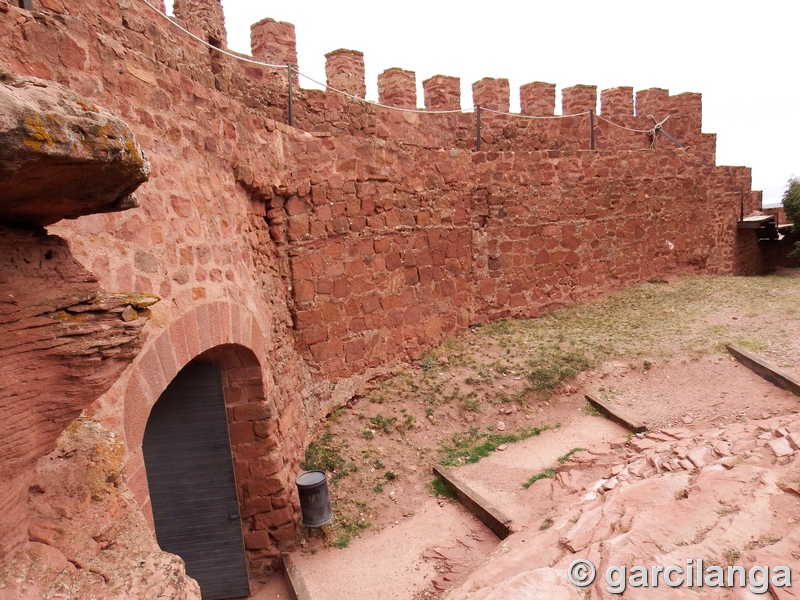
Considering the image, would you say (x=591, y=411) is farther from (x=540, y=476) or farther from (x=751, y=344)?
(x=751, y=344)

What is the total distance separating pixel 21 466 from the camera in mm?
1593

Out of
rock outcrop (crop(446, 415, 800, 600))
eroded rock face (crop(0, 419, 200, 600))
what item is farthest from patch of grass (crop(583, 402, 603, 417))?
eroded rock face (crop(0, 419, 200, 600))

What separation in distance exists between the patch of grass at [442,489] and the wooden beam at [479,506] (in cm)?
5

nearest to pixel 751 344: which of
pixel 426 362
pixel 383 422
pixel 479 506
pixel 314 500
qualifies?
pixel 426 362

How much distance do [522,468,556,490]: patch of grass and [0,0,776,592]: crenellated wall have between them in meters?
2.31

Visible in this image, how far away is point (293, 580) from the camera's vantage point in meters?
4.68

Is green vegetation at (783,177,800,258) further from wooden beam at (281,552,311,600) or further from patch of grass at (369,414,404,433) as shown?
wooden beam at (281,552,311,600)

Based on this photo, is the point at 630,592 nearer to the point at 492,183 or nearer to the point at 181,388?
the point at 181,388

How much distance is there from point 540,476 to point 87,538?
179 inches

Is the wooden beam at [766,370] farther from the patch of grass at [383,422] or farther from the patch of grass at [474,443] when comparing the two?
the patch of grass at [383,422]

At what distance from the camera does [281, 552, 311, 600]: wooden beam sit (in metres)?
4.49

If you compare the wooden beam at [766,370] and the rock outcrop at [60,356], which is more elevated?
the rock outcrop at [60,356]

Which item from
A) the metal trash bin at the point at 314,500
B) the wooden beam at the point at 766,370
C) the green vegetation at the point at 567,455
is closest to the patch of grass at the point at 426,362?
the green vegetation at the point at 567,455

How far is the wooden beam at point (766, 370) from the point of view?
5.93 meters
